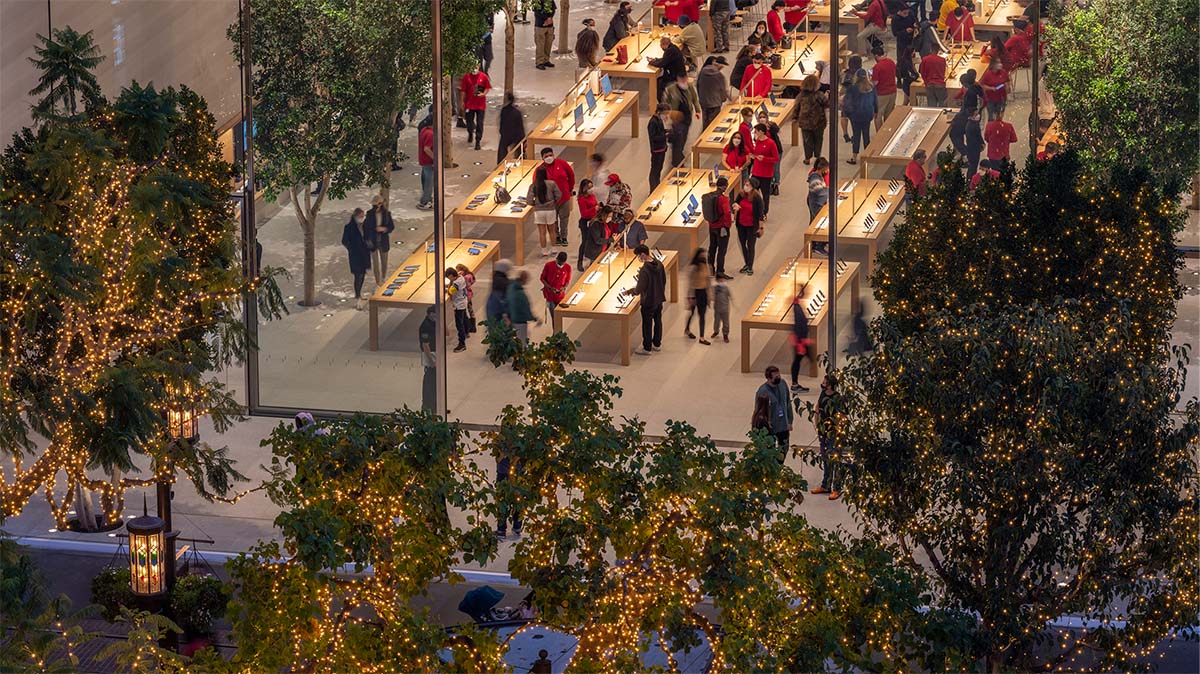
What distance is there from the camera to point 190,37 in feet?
92.2

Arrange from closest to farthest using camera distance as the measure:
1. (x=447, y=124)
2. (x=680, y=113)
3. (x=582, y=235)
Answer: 1. (x=447, y=124)
2. (x=582, y=235)
3. (x=680, y=113)

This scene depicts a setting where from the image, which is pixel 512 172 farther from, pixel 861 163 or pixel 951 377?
pixel 951 377

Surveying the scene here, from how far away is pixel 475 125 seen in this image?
2733 centimetres

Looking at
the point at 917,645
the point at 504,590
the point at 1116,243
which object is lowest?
the point at 504,590

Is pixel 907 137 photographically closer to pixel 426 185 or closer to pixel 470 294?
pixel 470 294

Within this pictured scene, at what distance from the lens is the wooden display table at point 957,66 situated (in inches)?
1016

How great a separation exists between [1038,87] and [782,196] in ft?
10.0

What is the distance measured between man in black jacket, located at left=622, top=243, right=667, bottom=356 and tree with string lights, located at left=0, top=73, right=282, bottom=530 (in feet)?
17.7

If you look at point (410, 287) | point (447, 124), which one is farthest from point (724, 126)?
point (410, 287)

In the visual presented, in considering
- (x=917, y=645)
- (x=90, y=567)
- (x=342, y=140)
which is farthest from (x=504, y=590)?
(x=917, y=645)

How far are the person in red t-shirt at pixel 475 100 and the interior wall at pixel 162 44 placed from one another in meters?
2.88

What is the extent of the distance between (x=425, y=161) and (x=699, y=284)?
3376mm

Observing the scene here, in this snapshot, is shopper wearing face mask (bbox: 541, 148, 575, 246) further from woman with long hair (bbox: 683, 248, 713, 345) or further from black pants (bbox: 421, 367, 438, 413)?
black pants (bbox: 421, 367, 438, 413)

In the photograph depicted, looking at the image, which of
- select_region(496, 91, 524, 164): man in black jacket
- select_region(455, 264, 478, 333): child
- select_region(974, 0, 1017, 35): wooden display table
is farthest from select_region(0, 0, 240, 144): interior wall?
select_region(974, 0, 1017, 35): wooden display table
